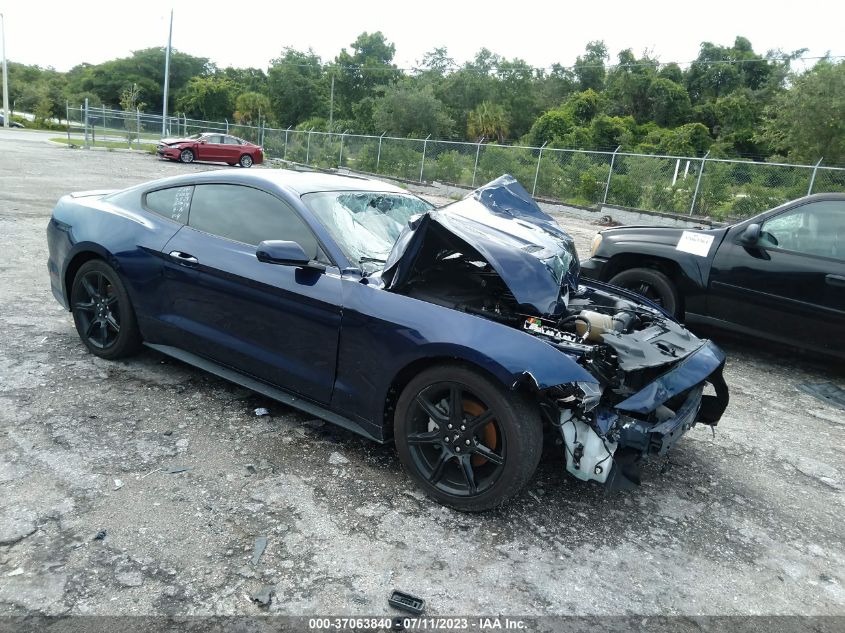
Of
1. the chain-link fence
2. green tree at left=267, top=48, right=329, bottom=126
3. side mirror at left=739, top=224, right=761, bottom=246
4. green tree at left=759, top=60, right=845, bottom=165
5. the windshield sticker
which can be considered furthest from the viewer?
green tree at left=267, top=48, right=329, bottom=126

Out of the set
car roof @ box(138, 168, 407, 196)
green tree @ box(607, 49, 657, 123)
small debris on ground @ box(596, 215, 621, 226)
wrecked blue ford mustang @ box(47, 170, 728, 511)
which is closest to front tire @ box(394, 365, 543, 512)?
wrecked blue ford mustang @ box(47, 170, 728, 511)

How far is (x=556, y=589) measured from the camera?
2.51 m

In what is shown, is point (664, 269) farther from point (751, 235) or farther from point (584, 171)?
point (584, 171)

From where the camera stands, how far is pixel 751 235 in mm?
5445

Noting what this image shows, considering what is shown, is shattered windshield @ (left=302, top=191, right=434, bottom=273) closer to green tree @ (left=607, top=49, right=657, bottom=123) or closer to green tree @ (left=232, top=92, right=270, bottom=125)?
green tree @ (left=607, top=49, right=657, bottom=123)

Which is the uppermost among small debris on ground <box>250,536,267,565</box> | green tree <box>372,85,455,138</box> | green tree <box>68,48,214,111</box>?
green tree <box>68,48,214,111</box>

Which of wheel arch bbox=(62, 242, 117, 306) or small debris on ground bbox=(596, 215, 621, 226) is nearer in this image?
wheel arch bbox=(62, 242, 117, 306)

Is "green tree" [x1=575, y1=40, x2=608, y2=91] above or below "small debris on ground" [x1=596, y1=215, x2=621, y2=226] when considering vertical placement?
above

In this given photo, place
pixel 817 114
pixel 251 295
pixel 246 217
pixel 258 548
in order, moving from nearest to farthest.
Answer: pixel 258 548 < pixel 251 295 < pixel 246 217 < pixel 817 114

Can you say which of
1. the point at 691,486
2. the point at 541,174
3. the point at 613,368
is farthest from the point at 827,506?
the point at 541,174

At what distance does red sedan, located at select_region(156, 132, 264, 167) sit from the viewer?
26.3m

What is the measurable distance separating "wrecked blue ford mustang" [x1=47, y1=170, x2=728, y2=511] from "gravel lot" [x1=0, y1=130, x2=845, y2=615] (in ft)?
0.92

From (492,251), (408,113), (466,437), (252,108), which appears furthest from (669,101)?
(466,437)

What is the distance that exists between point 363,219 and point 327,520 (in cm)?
186
